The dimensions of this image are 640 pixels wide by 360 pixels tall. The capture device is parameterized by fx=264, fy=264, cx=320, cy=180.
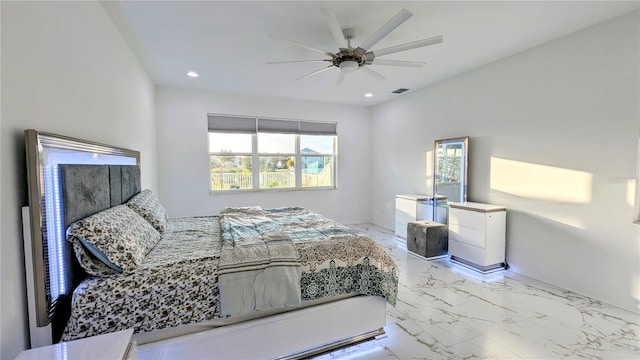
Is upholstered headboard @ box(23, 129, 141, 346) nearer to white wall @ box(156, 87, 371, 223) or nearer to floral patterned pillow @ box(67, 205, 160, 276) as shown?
floral patterned pillow @ box(67, 205, 160, 276)

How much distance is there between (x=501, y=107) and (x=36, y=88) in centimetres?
445

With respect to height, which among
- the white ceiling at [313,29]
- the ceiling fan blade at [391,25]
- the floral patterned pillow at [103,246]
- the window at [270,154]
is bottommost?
the floral patterned pillow at [103,246]

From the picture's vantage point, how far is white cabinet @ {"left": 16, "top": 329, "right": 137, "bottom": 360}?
1028 millimetres

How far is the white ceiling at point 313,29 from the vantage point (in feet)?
7.50

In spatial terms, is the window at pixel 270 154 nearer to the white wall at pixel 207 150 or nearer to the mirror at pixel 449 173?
the white wall at pixel 207 150

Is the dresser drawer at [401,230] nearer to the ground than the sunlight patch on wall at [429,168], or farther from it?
nearer to the ground

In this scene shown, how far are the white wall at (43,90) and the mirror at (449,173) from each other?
171 inches

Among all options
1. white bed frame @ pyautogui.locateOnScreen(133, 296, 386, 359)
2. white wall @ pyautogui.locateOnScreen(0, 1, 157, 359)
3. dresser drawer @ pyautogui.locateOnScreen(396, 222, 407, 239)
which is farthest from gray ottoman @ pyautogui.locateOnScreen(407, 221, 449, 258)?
white wall @ pyautogui.locateOnScreen(0, 1, 157, 359)

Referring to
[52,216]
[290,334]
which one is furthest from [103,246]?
[290,334]

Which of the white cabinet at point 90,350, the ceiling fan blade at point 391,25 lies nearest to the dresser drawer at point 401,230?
the ceiling fan blade at point 391,25

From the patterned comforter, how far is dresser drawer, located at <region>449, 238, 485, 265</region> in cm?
184

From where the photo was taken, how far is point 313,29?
8.71 feet

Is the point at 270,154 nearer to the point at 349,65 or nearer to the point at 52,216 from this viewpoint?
the point at 349,65

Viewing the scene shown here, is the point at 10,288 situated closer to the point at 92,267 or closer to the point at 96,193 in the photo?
the point at 92,267
